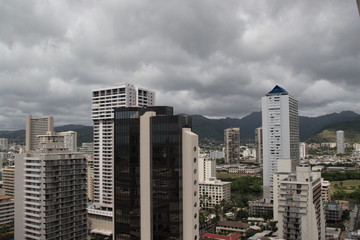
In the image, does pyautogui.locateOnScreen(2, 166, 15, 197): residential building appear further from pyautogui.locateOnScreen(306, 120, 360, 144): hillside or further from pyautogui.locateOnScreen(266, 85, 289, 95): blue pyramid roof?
pyautogui.locateOnScreen(306, 120, 360, 144): hillside

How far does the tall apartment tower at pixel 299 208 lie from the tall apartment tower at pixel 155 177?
612 inches

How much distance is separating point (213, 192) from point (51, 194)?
37.8m

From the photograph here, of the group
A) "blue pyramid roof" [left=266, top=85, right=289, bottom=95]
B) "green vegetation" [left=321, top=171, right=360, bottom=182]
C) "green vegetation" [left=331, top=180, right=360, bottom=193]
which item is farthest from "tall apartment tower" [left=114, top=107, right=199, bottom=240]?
"green vegetation" [left=321, top=171, right=360, bottom=182]

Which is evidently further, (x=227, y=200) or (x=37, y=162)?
(x=227, y=200)

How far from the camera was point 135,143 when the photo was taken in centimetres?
1873

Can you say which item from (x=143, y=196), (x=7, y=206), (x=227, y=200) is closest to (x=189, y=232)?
(x=143, y=196)

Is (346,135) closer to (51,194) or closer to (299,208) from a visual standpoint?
(299,208)

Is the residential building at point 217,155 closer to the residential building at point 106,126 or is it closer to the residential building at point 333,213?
the residential building at point 333,213

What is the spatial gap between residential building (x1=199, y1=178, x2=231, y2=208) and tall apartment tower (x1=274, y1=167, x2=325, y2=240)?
92.2ft

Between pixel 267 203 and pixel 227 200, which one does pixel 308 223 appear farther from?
pixel 227 200

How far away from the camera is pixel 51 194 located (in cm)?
2678

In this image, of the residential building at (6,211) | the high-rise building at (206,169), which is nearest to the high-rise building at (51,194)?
the residential building at (6,211)

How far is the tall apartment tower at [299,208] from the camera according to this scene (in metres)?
29.4

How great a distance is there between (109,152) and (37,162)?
57.6 ft
